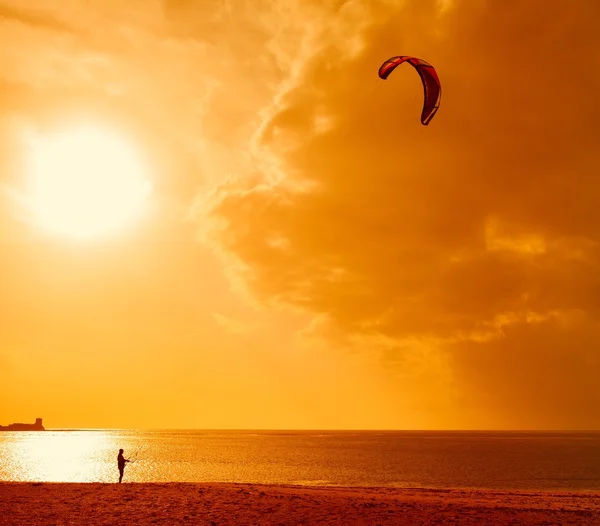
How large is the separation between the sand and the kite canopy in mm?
15431

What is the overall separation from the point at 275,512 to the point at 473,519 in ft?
23.1

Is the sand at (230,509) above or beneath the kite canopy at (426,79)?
beneath

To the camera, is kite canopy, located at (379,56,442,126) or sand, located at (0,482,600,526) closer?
sand, located at (0,482,600,526)

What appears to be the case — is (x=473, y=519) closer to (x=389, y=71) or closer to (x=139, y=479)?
(x=389, y=71)

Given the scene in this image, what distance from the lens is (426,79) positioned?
78.8 ft

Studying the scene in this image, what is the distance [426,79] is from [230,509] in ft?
64.6

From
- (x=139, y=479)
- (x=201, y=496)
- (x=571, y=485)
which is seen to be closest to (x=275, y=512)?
(x=201, y=496)

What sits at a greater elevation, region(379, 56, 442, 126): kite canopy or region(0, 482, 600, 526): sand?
region(379, 56, 442, 126): kite canopy

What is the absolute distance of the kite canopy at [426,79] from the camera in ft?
73.6

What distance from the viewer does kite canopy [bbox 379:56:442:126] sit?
22.4m

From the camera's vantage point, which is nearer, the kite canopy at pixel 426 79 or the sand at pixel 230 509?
the sand at pixel 230 509

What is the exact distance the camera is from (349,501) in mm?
21859

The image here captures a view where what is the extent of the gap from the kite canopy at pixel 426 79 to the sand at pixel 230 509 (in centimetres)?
1543

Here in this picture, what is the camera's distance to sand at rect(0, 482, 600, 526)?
17344 mm
